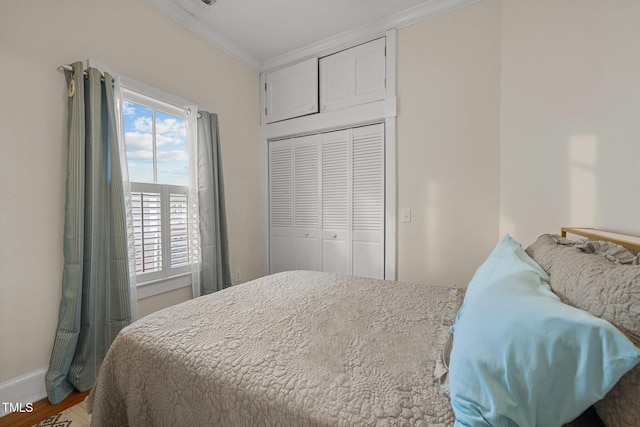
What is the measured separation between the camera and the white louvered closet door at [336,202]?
110 inches

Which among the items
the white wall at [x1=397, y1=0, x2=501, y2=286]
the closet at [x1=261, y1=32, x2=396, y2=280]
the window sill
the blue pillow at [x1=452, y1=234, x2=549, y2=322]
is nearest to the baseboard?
the window sill

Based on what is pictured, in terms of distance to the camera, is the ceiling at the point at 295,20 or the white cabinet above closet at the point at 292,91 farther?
the white cabinet above closet at the point at 292,91

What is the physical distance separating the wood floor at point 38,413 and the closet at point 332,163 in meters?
1.93

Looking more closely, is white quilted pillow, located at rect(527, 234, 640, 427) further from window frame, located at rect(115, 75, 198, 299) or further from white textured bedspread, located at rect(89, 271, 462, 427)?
window frame, located at rect(115, 75, 198, 299)

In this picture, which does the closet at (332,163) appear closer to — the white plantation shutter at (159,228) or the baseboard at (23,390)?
the white plantation shutter at (159,228)

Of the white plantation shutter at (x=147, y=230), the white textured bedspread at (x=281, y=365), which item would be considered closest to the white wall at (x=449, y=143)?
the white textured bedspread at (x=281, y=365)

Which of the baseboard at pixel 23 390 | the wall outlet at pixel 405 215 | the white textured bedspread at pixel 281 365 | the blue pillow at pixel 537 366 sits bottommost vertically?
the baseboard at pixel 23 390

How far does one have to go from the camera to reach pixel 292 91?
3.04 metres

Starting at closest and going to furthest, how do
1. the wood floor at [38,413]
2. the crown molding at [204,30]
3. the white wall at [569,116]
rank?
the white wall at [569,116] < the wood floor at [38,413] < the crown molding at [204,30]

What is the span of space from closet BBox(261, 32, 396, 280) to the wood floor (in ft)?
6.32

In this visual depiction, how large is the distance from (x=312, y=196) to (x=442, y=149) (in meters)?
1.36

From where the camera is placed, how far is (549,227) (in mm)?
1732

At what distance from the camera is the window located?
6.88ft

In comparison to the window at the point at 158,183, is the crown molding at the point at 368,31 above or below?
Result: above
